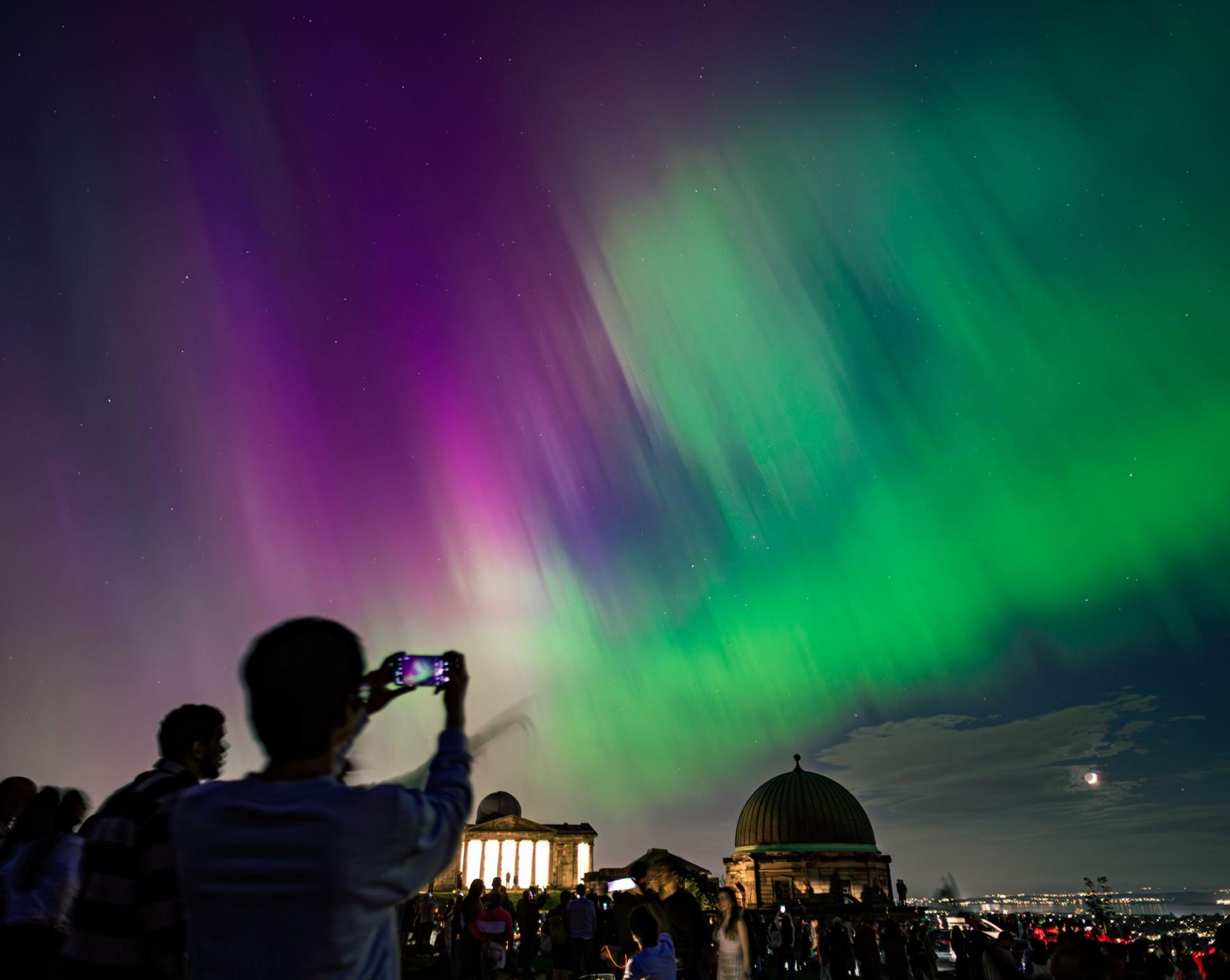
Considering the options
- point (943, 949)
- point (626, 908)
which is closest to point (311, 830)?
point (626, 908)

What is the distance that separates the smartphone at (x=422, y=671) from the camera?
297 cm

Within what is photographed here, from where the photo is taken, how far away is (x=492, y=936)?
52.4 ft

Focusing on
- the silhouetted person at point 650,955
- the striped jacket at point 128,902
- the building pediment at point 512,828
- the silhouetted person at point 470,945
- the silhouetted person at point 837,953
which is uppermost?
the building pediment at point 512,828

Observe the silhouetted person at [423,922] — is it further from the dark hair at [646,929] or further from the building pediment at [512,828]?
the building pediment at [512,828]

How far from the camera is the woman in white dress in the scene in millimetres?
10852

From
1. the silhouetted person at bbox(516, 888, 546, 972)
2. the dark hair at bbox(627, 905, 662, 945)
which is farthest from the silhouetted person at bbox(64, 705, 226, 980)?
the silhouetted person at bbox(516, 888, 546, 972)

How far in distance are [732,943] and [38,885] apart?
28.9 feet

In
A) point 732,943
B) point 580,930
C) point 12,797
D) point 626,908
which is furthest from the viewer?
point 580,930

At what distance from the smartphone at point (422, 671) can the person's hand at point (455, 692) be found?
1 cm

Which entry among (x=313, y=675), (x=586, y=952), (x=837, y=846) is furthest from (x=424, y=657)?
(x=837, y=846)

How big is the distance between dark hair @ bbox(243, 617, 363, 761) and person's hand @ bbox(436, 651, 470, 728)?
1.36 feet

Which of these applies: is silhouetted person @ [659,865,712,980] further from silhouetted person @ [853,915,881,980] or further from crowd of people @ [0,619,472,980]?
silhouetted person @ [853,915,881,980]

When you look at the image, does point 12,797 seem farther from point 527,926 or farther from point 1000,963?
point 527,926

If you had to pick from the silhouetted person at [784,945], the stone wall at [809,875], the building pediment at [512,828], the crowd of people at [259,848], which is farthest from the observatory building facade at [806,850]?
the crowd of people at [259,848]
